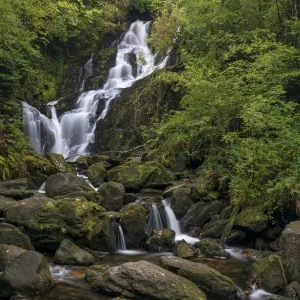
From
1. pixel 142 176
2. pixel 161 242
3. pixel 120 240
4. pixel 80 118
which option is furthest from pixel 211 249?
pixel 80 118

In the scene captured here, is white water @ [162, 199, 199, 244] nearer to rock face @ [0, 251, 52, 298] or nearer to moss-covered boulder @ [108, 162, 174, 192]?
moss-covered boulder @ [108, 162, 174, 192]

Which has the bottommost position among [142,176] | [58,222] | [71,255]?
[71,255]

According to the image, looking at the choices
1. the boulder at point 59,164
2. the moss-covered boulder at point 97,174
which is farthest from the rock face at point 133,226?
the boulder at point 59,164

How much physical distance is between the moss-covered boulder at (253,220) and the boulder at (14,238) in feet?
17.5

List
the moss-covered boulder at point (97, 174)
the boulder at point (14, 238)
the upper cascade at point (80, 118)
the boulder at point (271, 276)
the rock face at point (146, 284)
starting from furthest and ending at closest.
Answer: the upper cascade at point (80, 118) → the moss-covered boulder at point (97, 174) → the boulder at point (14, 238) → the boulder at point (271, 276) → the rock face at point (146, 284)

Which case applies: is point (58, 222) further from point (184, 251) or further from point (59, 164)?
point (59, 164)

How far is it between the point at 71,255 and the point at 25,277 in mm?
2011

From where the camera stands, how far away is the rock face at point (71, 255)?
9.24 meters

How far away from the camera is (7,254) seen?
8375 mm

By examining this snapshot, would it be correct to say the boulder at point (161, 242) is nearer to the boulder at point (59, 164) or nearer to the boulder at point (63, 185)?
the boulder at point (63, 185)

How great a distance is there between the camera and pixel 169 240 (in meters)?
10.8

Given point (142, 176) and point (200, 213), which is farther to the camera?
point (142, 176)

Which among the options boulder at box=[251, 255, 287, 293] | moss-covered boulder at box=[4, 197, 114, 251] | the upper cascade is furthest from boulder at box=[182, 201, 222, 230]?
the upper cascade

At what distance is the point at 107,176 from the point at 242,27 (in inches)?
315
